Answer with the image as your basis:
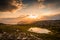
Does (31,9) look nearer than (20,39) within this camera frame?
No

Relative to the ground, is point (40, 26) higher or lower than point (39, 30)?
higher

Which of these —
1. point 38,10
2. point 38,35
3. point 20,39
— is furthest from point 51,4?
point 20,39

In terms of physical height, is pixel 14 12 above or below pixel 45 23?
above

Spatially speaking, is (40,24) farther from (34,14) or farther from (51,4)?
(51,4)

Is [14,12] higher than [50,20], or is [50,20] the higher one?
[14,12]

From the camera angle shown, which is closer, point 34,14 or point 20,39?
point 20,39

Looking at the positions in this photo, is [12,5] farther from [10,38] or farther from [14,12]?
[10,38]

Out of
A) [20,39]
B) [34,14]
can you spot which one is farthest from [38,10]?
[20,39]

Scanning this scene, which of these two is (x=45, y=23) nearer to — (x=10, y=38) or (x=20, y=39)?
(x=20, y=39)

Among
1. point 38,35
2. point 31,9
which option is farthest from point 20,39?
point 31,9

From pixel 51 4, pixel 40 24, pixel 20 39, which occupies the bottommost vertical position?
pixel 20 39
